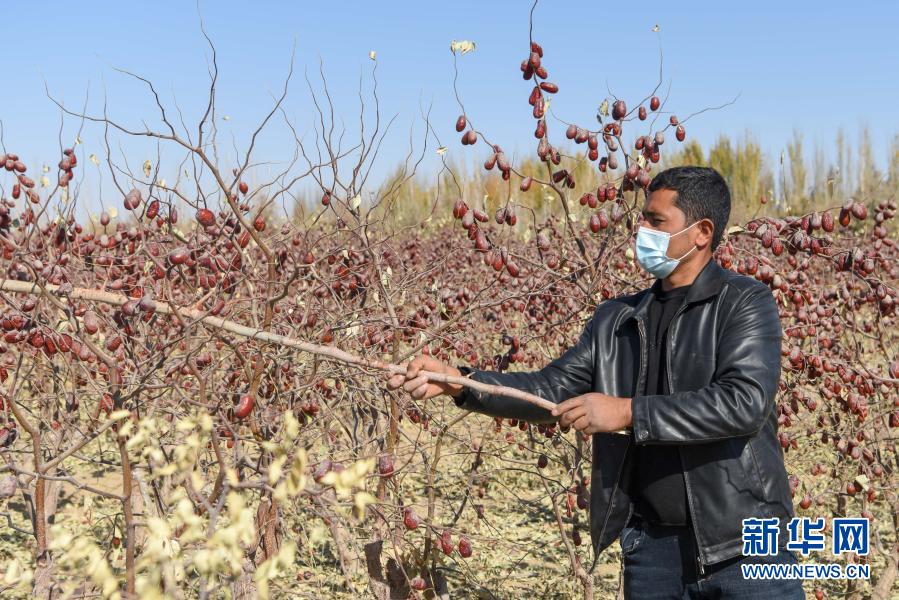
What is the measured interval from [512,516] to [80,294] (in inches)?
153

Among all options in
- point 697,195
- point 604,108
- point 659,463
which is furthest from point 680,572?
point 604,108

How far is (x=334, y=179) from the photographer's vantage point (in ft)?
11.9

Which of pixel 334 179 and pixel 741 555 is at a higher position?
pixel 334 179

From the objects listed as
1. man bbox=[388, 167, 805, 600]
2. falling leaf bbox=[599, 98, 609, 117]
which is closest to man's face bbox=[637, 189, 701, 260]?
man bbox=[388, 167, 805, 600]

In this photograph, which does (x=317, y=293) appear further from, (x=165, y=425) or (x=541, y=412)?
(x=541, y=412)

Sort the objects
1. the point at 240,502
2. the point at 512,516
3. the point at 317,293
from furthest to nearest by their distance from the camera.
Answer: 1. the point at 512,516
2. the point at 317,293
3. the point at 240,502

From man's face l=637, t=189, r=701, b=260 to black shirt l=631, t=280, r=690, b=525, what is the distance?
0.37 feet

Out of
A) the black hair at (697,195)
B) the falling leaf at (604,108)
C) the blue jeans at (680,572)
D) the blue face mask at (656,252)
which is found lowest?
the blue jeans at (680,572)

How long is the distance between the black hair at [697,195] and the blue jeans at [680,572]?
799 mm

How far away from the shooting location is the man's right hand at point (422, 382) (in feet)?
7.80

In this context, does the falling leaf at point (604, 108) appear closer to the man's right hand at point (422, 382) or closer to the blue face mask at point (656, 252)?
the blue face mask at point (656, 252)

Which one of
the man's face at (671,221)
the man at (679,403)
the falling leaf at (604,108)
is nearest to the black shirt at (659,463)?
the man at (679,403)

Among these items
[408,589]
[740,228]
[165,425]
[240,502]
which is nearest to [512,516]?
[408,589]

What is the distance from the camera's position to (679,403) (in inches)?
84.9
